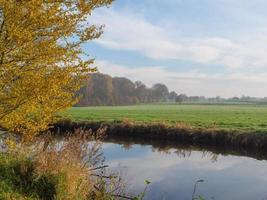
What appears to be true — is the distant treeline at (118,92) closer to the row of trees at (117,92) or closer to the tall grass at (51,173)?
the row of trees at (117,92)

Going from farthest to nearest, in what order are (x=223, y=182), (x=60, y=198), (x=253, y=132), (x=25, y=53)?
(x=253, y=132) → (x=223, y=182) → (x=25, y=53) → (x=60, y=198)

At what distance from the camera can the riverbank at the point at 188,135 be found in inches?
1094

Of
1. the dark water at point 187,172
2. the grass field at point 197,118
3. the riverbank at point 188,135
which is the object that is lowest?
the dark water at point 187,172

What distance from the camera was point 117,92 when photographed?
13100cm

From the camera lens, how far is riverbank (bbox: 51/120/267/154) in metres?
27.8

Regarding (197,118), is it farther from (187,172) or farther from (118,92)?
(118,92)

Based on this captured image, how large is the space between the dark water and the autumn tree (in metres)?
5.86

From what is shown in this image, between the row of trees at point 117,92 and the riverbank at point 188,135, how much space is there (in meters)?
77.1

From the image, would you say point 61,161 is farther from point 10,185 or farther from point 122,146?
point 122,146

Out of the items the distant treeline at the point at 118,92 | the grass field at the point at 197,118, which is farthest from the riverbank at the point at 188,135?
the distant treeline at the point at 118,92

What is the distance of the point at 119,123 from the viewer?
3756cm

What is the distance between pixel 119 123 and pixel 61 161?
27.2 metres

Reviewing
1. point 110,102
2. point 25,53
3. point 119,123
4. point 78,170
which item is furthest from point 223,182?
point 110,102

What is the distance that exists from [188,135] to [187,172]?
1043cm
